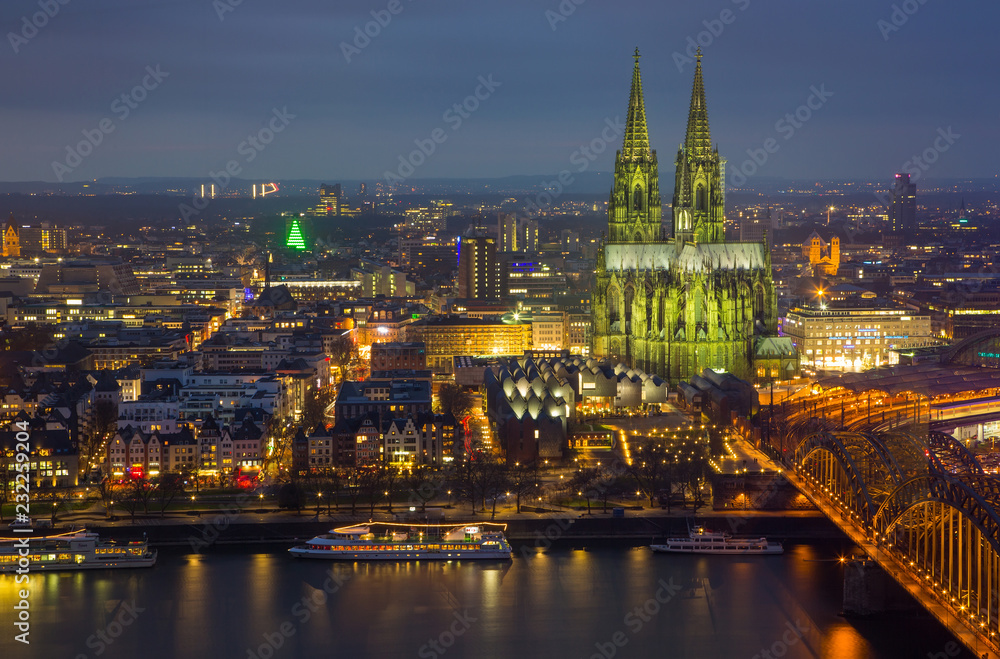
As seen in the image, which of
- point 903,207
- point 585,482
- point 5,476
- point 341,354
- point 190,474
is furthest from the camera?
point 903,207

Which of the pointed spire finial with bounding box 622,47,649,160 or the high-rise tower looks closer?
the pointed spire finial with bounding box 622,47,649,160

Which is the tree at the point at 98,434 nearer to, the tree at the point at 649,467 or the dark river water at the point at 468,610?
the dark river water at the point at 468,610

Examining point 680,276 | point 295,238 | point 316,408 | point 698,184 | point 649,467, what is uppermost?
point 295,238

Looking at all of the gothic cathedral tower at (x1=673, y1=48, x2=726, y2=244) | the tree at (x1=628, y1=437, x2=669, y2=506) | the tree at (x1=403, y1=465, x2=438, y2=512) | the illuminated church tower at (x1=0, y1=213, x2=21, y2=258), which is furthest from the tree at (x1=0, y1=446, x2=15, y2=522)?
the illuminated church tower at (x1=0, y1=213, x2=21, y2=258)

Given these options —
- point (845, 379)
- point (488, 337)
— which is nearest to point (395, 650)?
point (845, 379)

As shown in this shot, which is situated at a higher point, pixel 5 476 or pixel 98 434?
pixel 98 434

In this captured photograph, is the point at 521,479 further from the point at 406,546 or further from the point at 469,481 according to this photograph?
the point at 406,546

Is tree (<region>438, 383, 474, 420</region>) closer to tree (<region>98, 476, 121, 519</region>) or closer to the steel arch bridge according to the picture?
tree (<region>98, 476, 121, 519</region>)

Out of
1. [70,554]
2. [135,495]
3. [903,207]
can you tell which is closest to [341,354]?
[135,495]
